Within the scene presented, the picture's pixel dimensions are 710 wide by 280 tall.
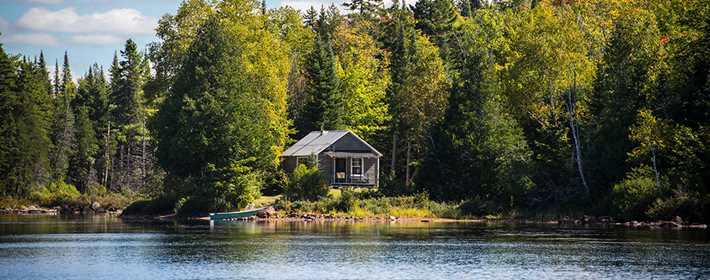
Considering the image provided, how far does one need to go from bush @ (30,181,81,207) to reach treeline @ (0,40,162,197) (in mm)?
407

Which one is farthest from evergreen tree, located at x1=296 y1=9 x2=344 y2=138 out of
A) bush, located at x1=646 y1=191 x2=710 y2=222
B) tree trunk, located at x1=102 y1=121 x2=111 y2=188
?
bush, located at x1=646 y1=191 x2=710 y2=222

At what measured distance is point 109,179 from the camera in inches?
5084

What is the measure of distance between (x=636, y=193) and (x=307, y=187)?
85.2 feet

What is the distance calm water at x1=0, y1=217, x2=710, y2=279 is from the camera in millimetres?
43719

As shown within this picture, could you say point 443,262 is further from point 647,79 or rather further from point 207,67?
point 207,67

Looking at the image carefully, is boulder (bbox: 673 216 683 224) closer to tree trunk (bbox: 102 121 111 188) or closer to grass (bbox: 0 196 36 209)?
grass (bbox: 0 196 36 209)

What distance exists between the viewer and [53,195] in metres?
105

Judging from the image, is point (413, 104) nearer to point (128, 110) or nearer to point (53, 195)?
point (53, 195)

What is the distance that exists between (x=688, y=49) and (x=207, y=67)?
125 ft

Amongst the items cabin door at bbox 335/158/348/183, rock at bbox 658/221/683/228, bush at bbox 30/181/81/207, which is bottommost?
rock at bbox 658/221/683/228

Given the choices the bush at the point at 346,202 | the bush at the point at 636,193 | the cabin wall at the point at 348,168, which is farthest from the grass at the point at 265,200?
the bush at the point at 636,193

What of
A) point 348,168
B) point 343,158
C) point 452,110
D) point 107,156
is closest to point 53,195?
point 107,156

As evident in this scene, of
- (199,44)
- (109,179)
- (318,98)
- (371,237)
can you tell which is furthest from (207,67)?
(109,179)

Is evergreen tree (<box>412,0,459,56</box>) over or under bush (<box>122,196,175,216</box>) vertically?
over
